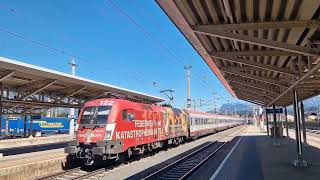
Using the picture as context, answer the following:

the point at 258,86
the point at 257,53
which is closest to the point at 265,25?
the point at 257,53

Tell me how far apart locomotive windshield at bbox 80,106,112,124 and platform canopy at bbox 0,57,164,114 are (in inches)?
90.1

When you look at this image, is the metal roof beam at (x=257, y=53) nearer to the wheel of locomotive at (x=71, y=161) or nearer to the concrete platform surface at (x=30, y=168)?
the concrete platform surface at (x=30, y=168)

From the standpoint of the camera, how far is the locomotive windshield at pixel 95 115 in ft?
54.1

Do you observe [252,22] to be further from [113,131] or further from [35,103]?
[35,103]

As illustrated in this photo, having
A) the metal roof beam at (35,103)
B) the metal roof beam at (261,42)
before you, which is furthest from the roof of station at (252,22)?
the metal roof beam at (35,103)

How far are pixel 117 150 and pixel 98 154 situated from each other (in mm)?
1041

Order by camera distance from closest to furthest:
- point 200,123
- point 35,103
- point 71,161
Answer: point 71,161, point 35,103, point 200,123

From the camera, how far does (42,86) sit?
21938 millimetres

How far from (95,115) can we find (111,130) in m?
1.29

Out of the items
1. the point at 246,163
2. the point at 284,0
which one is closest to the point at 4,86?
the point at 246,163

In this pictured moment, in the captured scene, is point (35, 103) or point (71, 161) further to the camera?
point (35, 103)

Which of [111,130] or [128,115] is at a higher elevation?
[128,115]

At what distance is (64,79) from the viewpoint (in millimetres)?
20641

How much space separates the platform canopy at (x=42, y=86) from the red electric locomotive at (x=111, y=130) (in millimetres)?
1671
